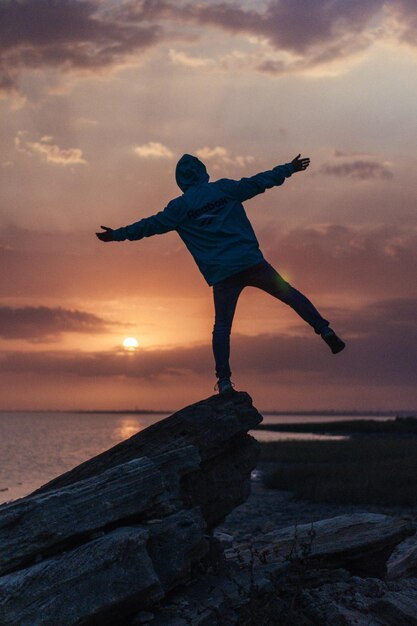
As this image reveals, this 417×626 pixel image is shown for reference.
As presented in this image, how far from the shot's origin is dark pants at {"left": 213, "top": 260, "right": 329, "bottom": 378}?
11891mm

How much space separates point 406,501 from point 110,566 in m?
20.5

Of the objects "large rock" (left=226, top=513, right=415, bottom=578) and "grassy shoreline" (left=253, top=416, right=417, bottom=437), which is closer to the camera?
"large rock" (left=226, top=513, right=415, bottom=578)

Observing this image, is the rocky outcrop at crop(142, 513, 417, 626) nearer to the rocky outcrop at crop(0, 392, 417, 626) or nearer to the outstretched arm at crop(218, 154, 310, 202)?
the rocky outcrop at crop(0, 392, 417, 626)

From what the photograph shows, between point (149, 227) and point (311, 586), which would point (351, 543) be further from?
point (149, 227)

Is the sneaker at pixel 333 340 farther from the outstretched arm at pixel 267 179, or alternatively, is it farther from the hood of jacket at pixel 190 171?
the hood of jacket at pixel 190 171

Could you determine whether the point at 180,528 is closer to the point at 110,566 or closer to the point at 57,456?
the point at 110,566

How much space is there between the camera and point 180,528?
33.2ft

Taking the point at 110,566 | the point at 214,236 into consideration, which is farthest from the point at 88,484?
the point at 214,236

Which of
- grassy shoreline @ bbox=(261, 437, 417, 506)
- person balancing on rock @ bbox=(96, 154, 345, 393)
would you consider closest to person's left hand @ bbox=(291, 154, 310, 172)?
person balancing on rock @ bbox=(96, 154, 345, 393)

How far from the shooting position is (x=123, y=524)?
996 centimetres

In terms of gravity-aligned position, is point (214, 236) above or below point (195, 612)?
above

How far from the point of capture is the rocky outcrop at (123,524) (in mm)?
8680

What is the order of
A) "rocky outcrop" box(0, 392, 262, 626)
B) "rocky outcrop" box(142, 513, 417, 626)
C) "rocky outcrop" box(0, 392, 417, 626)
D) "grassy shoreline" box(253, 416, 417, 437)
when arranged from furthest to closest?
"grassy shoreline" box(253, 416, 417, 437) < "rocky outcrop" box(142, 513, 417, 626) < "rocky outcrop" box(0, 392, 417, 626) < "rocky outcrop" box(0, 392, 262, 626)

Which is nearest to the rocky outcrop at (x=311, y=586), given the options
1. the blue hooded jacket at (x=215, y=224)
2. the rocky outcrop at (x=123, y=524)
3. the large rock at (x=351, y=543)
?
the large rock at (x=351, y=543)
